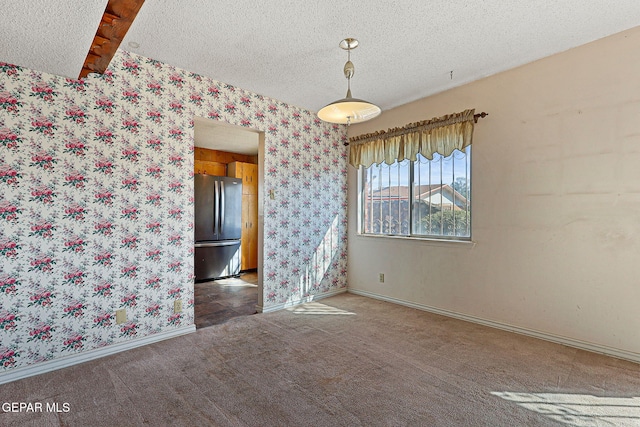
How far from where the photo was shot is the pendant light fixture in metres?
2.22

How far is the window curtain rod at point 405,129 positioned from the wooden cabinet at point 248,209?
102 inches

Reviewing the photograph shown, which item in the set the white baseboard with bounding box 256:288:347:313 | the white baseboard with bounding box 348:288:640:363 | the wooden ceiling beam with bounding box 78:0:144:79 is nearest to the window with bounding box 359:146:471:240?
the white baseboard with bounding box 348:288:640:363

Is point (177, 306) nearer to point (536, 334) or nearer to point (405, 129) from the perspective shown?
point (405, 129)

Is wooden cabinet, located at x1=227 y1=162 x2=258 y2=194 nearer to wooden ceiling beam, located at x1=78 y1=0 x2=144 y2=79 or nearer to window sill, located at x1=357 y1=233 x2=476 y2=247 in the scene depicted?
window sill, located at x1=357 y1=233 x2=476 y2=247

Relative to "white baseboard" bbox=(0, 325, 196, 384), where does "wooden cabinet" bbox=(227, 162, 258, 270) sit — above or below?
above

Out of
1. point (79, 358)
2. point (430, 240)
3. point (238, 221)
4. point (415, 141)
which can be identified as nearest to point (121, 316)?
point (79, 358)

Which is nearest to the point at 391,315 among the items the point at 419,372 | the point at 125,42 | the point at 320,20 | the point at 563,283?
the point at 419,372

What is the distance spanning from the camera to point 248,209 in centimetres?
640

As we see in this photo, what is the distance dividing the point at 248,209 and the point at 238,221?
53 centimetres

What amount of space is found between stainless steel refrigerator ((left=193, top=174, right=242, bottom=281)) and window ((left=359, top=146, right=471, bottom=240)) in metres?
2.56

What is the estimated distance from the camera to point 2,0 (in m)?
1.59

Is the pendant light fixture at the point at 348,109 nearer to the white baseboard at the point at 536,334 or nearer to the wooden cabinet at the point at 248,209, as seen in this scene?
the white baseboard at the point at 536,334

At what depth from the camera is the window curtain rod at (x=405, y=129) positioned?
11.5 ft

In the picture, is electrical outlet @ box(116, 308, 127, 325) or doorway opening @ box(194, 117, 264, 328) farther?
doorway opening @ box(194, 117, 264, 328)
